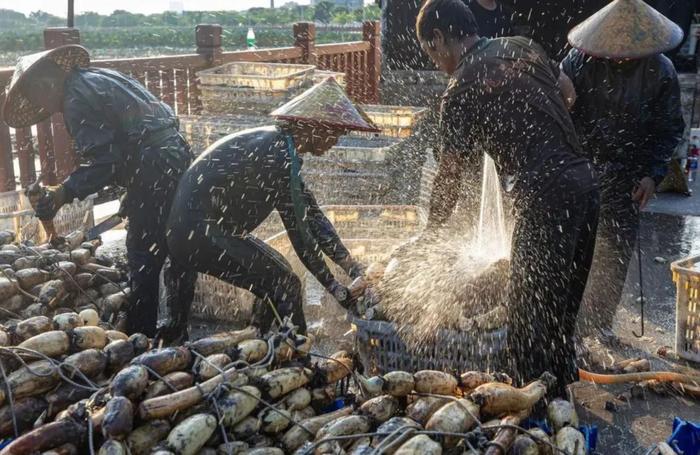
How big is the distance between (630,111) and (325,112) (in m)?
2.01

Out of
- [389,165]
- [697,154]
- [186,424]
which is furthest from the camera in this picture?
[697,154]

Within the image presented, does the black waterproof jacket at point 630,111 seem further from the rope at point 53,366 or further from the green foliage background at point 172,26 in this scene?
the green foliage background at point 172,26

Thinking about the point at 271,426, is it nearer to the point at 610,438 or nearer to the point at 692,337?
the point at 610,438

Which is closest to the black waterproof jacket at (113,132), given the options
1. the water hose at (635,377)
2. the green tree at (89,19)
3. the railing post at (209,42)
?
the water hose at (635,377)

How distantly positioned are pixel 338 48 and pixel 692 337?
31.9 ft

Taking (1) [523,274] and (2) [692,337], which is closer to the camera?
(1) [523,274]

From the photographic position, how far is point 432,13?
3.63 metres

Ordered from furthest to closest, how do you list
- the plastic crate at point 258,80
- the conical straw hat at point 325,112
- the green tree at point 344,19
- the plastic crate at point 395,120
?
the green tree at point 344,19 → the plastic crate at point 258,80 → the plastic crate at point 395,120 → the conical straw hat at point 325,112

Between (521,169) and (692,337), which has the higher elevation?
(521,169)

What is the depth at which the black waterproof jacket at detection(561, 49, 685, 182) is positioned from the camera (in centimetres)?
454

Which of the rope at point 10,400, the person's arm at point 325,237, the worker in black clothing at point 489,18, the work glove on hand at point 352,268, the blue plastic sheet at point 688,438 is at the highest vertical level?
the worker in black clothing at point 489,18

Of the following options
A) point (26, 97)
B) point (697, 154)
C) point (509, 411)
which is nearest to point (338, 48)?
point (697, 154)

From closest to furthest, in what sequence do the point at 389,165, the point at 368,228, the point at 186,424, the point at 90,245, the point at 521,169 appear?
1. the point at 186,424
2. the point at 521,169
3. the point at 90,245
4. the point at 368,228
5. the point at 389,165

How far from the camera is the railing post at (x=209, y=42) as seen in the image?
9062 millimetres
